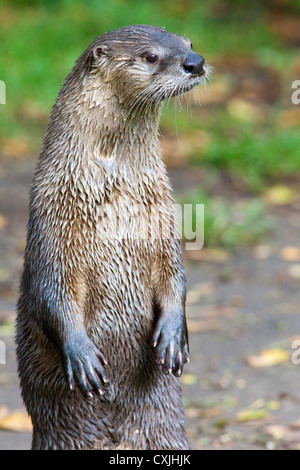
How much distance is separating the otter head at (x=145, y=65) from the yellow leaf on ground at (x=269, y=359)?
1.86 m

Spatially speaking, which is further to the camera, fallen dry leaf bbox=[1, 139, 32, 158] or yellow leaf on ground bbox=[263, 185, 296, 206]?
fallen dry leaf bbox=[1, 139, 32, 158]

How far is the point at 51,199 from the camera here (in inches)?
113

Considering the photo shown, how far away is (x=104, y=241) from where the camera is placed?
2855 mm

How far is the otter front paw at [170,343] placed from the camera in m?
2.91

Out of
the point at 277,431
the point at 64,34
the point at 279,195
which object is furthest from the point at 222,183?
the point at 64,34

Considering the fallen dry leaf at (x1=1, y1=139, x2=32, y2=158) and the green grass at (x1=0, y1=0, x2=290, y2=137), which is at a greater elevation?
the green grass at (x1=0, y1=0, x2=290, y2=137)

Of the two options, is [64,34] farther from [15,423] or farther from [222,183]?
[15,423]

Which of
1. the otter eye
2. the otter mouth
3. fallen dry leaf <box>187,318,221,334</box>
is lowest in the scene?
the otter mouth

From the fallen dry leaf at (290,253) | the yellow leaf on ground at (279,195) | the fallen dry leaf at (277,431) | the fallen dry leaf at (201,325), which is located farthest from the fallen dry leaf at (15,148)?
the fallen dry leaf at (277,431)

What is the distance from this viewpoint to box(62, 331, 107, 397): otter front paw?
2826mm

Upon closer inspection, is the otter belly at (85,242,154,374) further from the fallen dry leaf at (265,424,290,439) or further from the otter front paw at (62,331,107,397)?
the fallen dry leaf at (265,424,290,439)

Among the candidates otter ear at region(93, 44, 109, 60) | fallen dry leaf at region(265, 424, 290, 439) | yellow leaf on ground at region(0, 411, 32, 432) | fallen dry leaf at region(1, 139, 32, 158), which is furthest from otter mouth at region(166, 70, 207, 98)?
fallen dry leaf at region(1, 139, 32, 158)

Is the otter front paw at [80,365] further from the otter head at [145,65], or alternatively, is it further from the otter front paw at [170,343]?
the otter head at [145,65]
